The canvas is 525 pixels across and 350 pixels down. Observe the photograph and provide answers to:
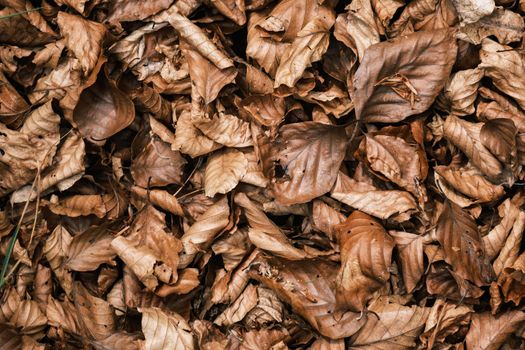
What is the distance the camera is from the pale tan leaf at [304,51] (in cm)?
185

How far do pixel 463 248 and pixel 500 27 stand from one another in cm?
74

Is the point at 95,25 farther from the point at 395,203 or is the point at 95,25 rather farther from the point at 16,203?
the point at 395,203

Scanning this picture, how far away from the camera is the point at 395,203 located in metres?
1.84

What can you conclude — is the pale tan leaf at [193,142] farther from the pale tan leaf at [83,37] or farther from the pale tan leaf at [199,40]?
the pale tan leaf at [83,37]

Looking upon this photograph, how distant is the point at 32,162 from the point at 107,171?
0.82 feet

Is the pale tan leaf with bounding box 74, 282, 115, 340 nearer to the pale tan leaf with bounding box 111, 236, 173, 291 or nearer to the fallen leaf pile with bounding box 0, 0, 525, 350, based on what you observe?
the fallen leaf pile with bounding box 0, 0, 525, 350

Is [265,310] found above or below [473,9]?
below

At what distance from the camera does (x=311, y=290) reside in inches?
72.4

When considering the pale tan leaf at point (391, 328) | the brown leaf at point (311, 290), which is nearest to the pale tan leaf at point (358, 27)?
the brown leaf at point (311, 290)

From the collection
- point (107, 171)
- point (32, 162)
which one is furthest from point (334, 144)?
point (32, 162)

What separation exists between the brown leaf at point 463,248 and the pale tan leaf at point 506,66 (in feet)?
1.45

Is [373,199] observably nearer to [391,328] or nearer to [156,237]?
[391,328]

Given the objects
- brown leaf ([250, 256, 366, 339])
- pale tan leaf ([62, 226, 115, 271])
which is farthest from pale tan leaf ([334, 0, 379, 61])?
pale tan leaf ([62, 226, 115, 271])

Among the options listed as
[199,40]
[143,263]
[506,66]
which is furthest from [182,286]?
[506,66]
